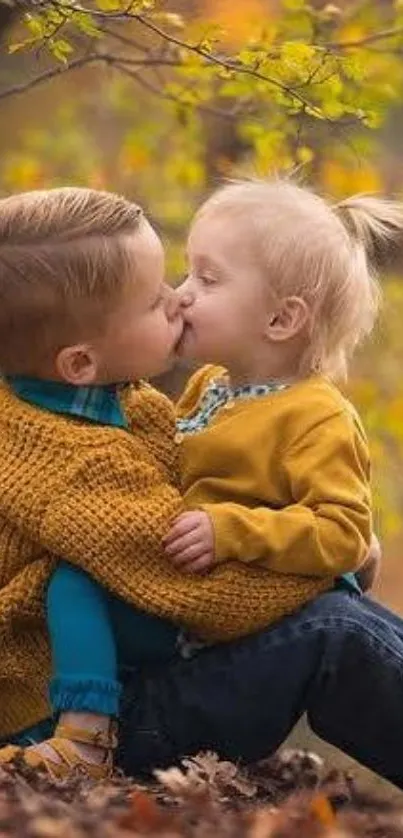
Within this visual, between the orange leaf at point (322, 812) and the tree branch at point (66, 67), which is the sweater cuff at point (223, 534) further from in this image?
the tree branch at point (66, 67)

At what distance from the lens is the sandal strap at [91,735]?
336 centimetres

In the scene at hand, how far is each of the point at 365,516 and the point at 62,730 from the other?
26.4 inches

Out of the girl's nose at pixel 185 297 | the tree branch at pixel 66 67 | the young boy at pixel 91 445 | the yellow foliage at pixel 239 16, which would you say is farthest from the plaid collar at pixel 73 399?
the yellow foliage at pixel 239 16

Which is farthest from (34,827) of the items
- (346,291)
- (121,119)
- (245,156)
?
(121,119)

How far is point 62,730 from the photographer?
3365 mm

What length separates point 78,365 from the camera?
137 inches

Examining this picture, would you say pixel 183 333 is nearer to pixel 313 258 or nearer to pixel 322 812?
pixel 313 258

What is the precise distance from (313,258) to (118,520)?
633 millimetres

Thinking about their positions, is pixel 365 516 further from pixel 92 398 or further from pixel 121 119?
pixel 121 119

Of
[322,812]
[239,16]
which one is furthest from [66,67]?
[322,812]

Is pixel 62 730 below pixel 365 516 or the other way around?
below

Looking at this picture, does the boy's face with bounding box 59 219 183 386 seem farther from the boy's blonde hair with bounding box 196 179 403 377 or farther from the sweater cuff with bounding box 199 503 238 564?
the sweater cuff with bounding box 199 503 238 564

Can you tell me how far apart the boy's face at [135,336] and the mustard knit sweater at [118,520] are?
0.07m

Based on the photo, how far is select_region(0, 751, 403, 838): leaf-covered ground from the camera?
274 cm
